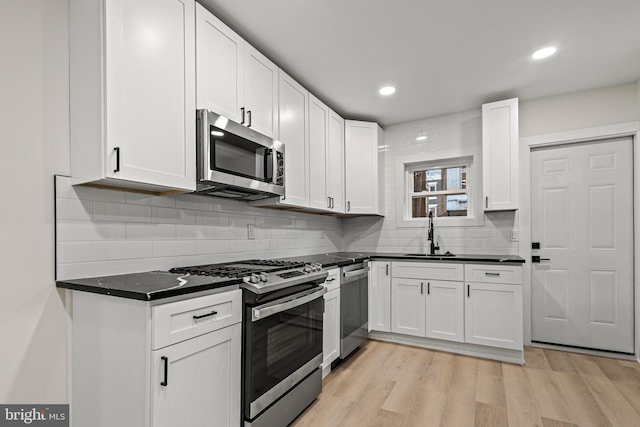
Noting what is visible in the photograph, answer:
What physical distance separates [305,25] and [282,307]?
1864mm

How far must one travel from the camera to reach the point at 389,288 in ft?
11.6

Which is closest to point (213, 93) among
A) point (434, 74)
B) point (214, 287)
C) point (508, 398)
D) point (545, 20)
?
point (214, 287)

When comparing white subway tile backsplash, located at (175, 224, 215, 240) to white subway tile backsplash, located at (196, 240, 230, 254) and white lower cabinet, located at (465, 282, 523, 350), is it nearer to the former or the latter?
white subway tile backsplash, located at (196, 240, 230, 254)

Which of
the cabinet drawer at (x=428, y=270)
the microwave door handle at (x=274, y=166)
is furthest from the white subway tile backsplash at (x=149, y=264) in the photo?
the cabinet drawer at (x=428, y=270)

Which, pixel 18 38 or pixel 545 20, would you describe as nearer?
pixel 18 38

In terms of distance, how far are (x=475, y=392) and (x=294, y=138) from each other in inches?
96.5

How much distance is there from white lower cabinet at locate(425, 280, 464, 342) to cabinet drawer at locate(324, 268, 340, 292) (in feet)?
3.52

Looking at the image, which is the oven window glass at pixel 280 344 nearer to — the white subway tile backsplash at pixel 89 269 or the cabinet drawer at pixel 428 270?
the white subway tile backsplash at pixel 89 269

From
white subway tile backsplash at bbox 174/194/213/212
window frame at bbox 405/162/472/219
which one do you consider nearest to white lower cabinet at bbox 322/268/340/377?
white subway tile backsplash at bbox 174/194/213/212

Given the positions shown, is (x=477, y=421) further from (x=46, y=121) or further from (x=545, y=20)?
(x=46, y=121)

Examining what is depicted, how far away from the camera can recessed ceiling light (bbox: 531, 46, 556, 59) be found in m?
2.51

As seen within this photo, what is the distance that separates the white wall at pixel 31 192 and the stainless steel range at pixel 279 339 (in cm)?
64

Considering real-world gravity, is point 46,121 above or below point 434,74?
below

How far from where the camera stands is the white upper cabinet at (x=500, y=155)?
330cm
